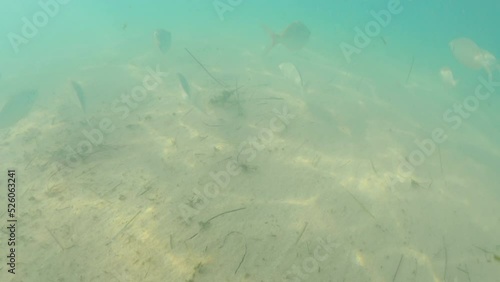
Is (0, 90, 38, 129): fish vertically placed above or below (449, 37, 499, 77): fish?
above

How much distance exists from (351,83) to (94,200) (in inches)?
399

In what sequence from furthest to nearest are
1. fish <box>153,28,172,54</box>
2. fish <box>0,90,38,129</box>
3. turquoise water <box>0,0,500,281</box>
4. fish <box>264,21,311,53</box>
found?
fish <box>264,21,311,53</box>
fish <box>153,28,172,54</box>
fish <box>0,90,38,129</box>
turquoise water <box>0,0,500,281</box>

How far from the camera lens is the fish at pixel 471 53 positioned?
33.0ft

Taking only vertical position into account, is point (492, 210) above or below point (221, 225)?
below

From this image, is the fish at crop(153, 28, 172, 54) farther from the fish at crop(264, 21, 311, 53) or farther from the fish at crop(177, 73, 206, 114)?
the fish at crop(264, 21, 311, 53)

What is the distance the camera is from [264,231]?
10.4ft

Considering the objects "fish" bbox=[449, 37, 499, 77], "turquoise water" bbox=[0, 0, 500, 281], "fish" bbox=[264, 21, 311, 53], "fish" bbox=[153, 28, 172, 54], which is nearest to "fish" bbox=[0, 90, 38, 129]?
"turquoise water" bbox=[0, 0, 500, 281]

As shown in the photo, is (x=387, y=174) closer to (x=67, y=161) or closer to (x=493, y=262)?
(x=493, y=262)

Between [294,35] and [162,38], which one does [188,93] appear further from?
[294,35]

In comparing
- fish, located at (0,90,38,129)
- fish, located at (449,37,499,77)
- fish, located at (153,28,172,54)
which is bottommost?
fish, located at (449,37,499,77)

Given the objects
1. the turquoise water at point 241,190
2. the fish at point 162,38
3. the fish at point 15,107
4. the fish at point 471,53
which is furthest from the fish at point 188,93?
the fish at point 471,53

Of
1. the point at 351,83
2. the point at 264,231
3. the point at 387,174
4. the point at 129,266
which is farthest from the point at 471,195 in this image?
the point at 351,83

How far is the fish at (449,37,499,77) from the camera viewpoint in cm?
1005

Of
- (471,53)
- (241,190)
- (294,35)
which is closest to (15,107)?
(241,190)
